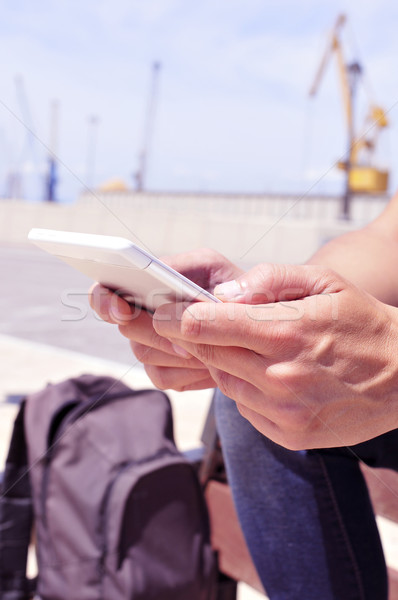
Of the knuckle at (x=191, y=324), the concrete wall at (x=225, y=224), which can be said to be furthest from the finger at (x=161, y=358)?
the concrete wall at (x=225, y=224)

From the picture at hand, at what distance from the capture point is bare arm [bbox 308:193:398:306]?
100 centimetres

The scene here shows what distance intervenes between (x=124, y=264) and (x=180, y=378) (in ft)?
1.16

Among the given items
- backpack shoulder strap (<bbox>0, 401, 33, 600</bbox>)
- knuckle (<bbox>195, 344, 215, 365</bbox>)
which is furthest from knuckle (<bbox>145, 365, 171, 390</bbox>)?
backpack shoulder strap (<bbox>0, 401, 33, 600</bbox>)

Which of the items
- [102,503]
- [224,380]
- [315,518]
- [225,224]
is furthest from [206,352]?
[225,224]

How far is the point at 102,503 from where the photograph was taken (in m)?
1.25

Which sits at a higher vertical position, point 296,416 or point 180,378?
point 296,416

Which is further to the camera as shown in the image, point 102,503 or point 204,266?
point 102,503

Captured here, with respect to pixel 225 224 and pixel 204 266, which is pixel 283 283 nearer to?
pixel 204 266

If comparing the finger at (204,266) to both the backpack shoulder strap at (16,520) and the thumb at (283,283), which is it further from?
the backpack shoulder strap at (16,520)

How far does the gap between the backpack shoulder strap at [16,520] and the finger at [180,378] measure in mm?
627

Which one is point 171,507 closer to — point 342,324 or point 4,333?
point 342,324

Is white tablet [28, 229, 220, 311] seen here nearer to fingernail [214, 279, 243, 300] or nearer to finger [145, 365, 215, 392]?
fingernail [214, 279, 243, 300]

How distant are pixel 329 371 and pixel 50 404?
3.11ft

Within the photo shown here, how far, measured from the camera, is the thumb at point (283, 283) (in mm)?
666
